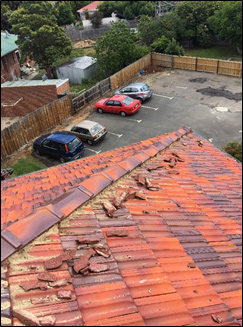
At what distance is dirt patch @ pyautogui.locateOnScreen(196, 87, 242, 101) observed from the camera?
925 inches

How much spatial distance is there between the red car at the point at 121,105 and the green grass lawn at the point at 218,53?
57.3ft

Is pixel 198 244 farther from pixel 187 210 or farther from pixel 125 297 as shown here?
pixel 125 297

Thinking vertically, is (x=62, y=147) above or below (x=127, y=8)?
below

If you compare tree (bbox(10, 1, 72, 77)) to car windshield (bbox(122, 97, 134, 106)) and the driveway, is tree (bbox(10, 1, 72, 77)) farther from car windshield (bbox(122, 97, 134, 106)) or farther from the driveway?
car windshield (bbox(122, 97, 134, 106))

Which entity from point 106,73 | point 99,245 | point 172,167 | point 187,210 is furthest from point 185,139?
point 106,73

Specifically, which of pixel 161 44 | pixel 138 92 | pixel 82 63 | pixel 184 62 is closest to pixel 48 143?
pixel 138 92

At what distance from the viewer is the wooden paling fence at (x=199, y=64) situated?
26.8 meters

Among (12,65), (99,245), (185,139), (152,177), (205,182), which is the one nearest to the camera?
(99,245)

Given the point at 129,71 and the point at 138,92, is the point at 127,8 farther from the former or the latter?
the point at 138,92

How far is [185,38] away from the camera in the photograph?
1462 inches

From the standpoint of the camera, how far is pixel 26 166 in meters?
17.3

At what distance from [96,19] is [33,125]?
3827 centimetres

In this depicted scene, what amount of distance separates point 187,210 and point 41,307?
10.2 feet

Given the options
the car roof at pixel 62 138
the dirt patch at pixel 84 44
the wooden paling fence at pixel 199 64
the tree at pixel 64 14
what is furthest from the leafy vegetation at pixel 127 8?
the car roof at pixel 62 138
